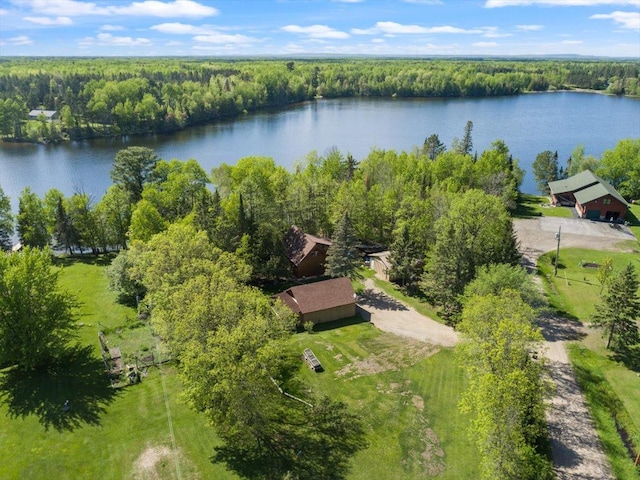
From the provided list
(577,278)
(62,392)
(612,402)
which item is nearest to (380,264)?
(577,278)

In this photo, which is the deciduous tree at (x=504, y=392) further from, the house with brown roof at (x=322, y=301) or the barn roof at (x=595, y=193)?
the barn roof at (x=595, y=193)

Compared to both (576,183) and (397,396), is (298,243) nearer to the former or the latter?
(397,396)

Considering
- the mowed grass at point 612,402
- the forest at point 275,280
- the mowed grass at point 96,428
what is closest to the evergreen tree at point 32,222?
the forest at point 275,280

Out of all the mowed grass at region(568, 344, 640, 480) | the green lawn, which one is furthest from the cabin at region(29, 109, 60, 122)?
the mowed grass at region(568, 344, 640, 480)

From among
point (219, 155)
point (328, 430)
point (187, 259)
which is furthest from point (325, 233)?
point (219, 155)

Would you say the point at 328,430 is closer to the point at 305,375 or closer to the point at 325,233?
the point at 305,375

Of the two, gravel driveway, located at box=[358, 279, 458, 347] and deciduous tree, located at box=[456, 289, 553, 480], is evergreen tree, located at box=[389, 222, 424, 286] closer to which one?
gravel driveway, located at box=[358, 279, 458, 347]
